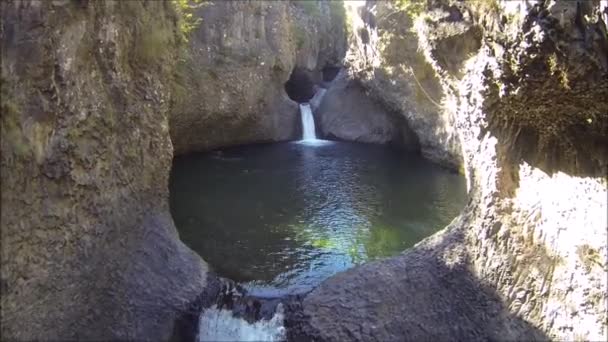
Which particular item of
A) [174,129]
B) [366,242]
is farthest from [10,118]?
[174,129]

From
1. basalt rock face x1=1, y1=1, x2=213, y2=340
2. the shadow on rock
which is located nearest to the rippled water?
the shadow on rock

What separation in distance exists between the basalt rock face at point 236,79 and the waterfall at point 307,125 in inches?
27.5

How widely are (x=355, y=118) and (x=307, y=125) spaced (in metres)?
2.58

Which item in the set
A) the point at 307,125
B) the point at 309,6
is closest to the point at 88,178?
the point at 307,125

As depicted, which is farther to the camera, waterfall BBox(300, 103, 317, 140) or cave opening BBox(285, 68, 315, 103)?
cave opening BBox(285, 68, 315, 103)

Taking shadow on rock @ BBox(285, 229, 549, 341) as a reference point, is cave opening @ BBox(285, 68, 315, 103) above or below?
above

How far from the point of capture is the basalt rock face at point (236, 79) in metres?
18.6

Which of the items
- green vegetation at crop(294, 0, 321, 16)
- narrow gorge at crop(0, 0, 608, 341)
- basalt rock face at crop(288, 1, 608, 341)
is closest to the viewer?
basalt rock face at crop(288, 1, 608, 341)

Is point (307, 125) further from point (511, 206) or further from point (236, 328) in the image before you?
point (511, 206)

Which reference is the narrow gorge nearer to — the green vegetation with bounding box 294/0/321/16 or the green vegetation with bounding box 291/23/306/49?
the green vegetation with bounding box 291/23/306/49

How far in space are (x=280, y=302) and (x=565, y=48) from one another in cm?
508

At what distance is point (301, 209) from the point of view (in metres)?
13.2

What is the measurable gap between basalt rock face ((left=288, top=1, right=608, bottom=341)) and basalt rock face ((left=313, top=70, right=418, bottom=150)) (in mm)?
15026

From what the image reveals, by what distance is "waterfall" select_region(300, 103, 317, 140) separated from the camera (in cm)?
2506
